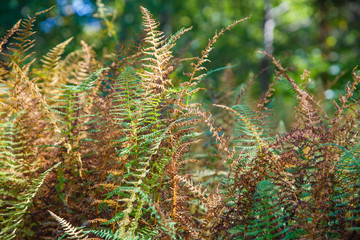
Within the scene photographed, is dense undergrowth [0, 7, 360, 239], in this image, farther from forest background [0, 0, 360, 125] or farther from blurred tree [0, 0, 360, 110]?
blurred tree [0, 0, 360, 110]

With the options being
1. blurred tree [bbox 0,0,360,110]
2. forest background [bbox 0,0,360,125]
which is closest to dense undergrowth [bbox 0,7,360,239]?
forest background [bbox 0,0,360,125]

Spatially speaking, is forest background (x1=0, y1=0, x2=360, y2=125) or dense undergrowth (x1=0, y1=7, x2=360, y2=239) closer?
dense undergrowth (x1=0, y1=7, x2=360, y2=239)

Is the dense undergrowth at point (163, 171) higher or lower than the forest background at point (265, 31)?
lower

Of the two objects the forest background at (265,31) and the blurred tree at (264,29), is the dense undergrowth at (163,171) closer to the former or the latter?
the forest background at (265,31)

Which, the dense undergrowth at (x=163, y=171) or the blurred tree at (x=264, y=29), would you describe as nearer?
the dense undergrowth at (x=163, y=171)

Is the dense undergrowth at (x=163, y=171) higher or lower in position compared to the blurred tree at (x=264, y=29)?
lower

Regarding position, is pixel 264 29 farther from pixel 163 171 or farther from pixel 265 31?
pixel 163 171

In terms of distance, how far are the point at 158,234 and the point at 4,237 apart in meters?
0.50

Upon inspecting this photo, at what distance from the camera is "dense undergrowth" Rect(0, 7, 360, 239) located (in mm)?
800

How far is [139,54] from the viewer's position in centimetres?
119

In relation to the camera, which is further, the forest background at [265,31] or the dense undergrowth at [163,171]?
the forest background at [265,31]

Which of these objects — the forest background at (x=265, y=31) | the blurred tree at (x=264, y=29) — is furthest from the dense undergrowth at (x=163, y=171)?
the blurred tree at (x=264, y=29)

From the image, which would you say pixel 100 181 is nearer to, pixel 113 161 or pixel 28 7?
pixel 113 161

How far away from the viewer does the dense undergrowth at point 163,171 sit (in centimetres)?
80
